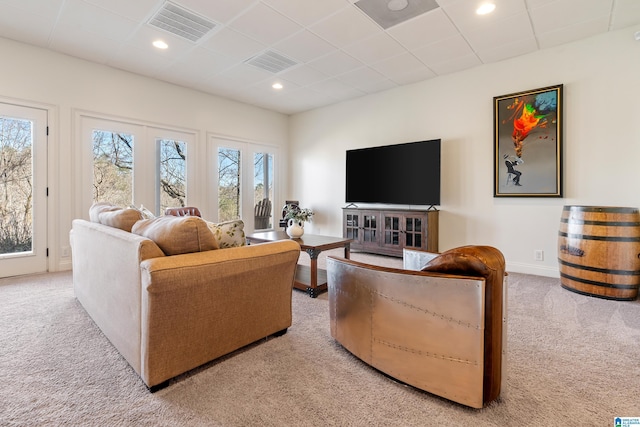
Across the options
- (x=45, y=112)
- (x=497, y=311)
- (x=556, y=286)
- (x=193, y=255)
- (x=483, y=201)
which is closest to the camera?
(x=497, y=311)

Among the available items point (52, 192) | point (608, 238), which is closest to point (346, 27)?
point (608, 238)

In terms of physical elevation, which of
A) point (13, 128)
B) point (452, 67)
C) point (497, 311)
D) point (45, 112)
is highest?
point (452, 67)

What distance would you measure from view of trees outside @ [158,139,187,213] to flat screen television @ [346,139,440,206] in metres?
2.70

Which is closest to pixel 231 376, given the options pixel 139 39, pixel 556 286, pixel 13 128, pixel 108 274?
pixel 108 274

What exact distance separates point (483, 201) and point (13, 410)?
4.57 meters

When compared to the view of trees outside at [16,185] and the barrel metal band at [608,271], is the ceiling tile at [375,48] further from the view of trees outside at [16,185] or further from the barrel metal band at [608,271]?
the view of trees outside at [16,185]

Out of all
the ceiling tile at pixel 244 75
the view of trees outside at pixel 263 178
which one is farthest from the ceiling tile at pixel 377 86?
the view of trees outside at pixel 263 178

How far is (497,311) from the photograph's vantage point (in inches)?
51.9

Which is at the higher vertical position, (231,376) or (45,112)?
(45,112)

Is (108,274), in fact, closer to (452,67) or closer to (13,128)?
(13,128)

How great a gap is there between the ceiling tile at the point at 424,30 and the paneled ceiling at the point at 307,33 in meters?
0.01

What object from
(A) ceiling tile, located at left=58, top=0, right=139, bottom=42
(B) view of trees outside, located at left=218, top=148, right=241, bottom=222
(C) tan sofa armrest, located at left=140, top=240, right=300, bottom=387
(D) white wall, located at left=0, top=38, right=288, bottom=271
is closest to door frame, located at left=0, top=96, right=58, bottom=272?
(D) white wall, located at left=0, top=38, right=288, bottom=271

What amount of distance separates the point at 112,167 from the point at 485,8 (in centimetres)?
474

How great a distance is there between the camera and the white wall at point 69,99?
139 inches
